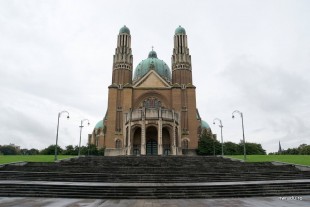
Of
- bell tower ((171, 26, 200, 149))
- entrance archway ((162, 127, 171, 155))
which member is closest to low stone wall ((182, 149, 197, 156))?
bell tower ((171, 26, 200, 149))

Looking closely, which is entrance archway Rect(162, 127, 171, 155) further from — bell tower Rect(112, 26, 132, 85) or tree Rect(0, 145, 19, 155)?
tree Rect(0, 145, 19, 155)

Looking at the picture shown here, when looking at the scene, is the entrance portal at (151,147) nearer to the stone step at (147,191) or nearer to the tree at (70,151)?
the tree at (70,151)

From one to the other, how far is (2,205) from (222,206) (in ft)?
27.3

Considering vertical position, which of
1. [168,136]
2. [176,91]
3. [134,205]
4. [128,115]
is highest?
[176,91]

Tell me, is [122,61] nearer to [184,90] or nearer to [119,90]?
[119,90]

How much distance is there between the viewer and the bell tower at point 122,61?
184 feet

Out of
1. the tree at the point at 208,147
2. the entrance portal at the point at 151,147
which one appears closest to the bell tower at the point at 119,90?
the entrance portal at the point at 151,147

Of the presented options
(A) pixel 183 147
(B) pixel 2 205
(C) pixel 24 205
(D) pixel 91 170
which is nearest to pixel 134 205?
(C) pixel 24 205

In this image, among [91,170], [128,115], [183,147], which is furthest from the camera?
[183,147]

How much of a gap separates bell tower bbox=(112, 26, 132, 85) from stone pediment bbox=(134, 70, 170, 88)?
346 cm

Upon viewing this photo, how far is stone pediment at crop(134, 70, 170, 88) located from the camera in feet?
178

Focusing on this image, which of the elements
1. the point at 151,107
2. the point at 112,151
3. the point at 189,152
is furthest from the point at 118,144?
the point at 189,152

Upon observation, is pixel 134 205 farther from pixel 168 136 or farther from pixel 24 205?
pixel 168 136

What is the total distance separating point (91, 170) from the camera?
1861 cm
